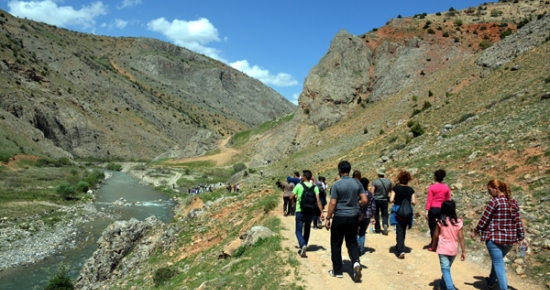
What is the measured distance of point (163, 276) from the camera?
1288 centimetres

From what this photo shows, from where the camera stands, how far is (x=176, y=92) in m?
175

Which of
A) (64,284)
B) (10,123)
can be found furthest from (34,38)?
(64,284)

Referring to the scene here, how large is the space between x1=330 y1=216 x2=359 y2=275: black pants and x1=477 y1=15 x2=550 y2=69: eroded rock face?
30.2 metres

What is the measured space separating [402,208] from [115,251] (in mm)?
16159

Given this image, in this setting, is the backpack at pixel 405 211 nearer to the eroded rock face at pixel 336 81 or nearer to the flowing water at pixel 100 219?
the flowing water at pixel 100 219

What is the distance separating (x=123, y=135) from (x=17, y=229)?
260 ft

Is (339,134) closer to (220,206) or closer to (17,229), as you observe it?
(220,206)

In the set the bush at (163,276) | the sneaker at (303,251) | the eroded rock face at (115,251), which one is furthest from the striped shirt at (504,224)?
the eroded rock face at (115,251)

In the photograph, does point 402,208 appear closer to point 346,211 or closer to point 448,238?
point 448,238

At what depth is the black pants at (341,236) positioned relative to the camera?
7.01 m

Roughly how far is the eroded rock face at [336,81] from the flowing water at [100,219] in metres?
23.7

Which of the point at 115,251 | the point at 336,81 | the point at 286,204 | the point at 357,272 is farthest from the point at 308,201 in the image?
the point at 336,81

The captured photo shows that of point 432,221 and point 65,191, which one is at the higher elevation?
point 432,221

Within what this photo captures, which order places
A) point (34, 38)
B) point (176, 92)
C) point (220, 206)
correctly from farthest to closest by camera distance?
point (176, 92) < point (34, 38) < point (220, 206)
